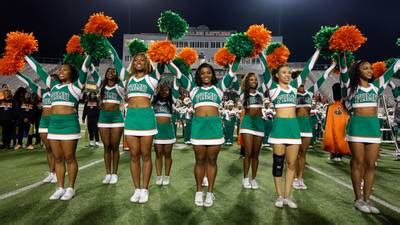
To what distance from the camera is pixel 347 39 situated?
505 centimetres

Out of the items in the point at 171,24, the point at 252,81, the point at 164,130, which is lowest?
the point at 164,130

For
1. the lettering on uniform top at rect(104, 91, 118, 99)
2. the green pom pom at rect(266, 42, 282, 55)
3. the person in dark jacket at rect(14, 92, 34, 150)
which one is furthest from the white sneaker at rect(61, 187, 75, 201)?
the person in dark jacket at rect(14, 92, 34, 150)

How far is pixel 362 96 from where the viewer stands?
4.88 metres

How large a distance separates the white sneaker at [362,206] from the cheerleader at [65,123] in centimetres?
428

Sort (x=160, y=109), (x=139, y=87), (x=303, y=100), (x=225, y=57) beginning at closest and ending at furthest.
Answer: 1. (x=139, y=87)
2. (x=225, y=57)
3. (x=160, y=109)
4. (x=303, y=100)

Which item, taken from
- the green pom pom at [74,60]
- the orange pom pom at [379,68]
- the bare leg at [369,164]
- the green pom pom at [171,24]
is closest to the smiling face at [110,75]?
the green pom pom at [74,60]

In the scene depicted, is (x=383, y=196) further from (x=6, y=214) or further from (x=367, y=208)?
(x=6, y=214)

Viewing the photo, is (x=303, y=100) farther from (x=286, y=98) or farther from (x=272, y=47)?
(x=286, y=98)

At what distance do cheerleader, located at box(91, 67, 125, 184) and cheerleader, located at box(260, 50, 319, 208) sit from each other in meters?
2.93

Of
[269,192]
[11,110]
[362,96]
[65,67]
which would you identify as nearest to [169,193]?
[269,192]

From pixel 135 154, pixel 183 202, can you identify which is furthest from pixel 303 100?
pixel 135 154

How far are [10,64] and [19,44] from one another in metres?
0.36

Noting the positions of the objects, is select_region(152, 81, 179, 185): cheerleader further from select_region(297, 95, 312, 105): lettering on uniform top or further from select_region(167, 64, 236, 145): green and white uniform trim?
select_region(297, 95, 312, 105): lettering on uniform top

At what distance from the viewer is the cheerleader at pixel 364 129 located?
15.6 feet
